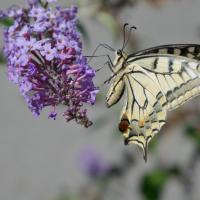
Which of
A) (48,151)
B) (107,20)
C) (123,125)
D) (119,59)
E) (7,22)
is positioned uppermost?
(48,151)

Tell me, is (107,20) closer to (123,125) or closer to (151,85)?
(151,85)

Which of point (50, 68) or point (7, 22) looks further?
point (7, 22)

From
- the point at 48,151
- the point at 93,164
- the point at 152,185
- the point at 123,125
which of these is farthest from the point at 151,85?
the point at 48,151

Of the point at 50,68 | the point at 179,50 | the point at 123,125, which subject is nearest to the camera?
the point at 50,68

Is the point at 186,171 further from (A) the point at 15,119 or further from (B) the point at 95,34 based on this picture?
(B) the point at 95,34

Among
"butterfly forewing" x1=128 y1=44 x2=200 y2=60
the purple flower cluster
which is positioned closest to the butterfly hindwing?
"butterfly forewing" x1=128 y1=44 x2=200 y2=60

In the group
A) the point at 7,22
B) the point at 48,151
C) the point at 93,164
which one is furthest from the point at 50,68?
the point at 48,151

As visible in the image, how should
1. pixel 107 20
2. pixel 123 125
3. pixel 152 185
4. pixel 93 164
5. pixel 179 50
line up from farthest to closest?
pixel 93 164 → pixel 152 185 → pixel 107 20 → pixel 123 125 → pixel 179 50

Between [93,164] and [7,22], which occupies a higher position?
[93,164]
